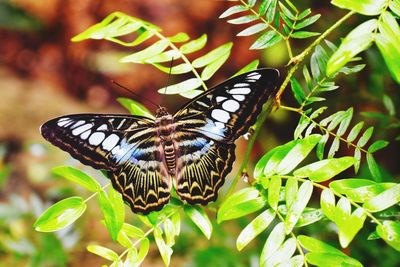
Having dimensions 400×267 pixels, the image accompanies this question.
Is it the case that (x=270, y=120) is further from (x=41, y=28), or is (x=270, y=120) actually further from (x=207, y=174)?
(x=41, y=28)

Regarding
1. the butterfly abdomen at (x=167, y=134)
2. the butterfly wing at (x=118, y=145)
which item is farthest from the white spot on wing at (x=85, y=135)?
the butterfly abdomen at (x=167, y=134)

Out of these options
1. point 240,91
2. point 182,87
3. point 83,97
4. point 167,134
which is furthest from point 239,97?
point 83,97

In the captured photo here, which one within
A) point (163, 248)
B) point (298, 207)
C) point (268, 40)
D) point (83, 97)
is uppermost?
point (268, 40)

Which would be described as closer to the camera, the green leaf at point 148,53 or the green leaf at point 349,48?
the green leaf at point 349,48

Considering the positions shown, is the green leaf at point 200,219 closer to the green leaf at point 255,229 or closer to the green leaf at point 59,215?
the green leaf at point 255,229

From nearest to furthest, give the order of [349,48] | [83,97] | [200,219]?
[349,48] → [200,219] → [83,97]

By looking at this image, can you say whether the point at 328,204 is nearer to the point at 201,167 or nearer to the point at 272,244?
the point at 272,244
